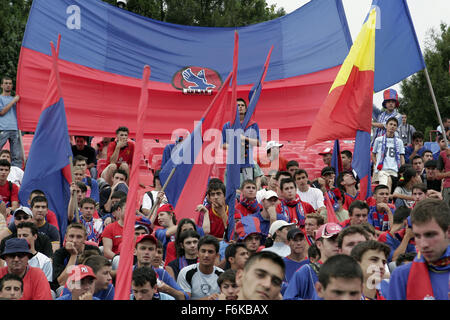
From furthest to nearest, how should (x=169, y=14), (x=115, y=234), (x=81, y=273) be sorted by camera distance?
(x=169, y=14) → (x=115, y=234) → (x=81, y=273)

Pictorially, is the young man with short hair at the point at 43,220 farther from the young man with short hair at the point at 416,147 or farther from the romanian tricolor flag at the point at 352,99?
the young man with short hair at the point at 416,147

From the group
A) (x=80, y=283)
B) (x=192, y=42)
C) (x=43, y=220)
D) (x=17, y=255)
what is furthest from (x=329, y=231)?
(x=192, y=42)

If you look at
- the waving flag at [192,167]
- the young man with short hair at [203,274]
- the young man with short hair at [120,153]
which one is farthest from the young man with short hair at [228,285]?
the young man with short hair at [120,153]

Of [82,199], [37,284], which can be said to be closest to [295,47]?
[82,199]

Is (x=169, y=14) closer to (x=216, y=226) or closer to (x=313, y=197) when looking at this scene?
(x=313, y=197)

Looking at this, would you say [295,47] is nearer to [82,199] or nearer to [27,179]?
[82,199]

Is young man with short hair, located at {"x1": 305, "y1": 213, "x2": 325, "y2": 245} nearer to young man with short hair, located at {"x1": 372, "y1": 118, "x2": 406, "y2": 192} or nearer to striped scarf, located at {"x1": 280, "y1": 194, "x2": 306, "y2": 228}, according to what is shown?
striped scarf, located at {"x1": 280, "y1": 194, "x2": 306, "y2": 228}

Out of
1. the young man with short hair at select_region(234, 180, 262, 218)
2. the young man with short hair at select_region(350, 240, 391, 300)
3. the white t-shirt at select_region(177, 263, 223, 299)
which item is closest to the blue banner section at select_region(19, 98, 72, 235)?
the white t-shirt at select_region(177, 263, 223, 299)

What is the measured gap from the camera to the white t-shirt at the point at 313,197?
9867 millimetres

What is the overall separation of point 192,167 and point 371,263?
11.6 ft

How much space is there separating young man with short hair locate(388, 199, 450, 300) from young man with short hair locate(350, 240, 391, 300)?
1.15 meters

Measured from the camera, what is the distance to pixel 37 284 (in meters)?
6.36

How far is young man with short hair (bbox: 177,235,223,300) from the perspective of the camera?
6922mm

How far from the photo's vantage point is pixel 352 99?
936 cm
